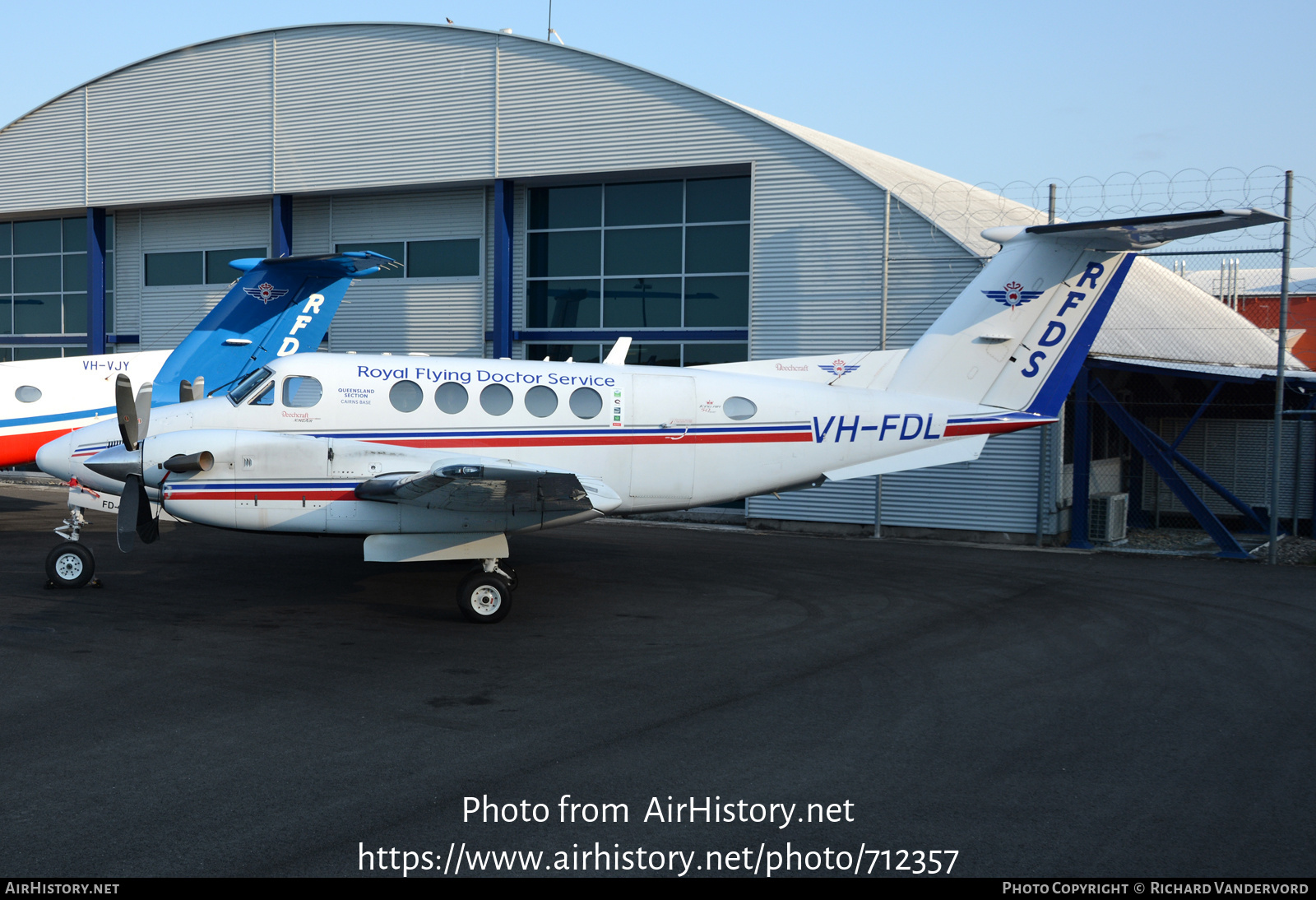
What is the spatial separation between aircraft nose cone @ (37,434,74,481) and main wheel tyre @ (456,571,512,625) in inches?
192

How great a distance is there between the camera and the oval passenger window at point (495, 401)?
1191 cm

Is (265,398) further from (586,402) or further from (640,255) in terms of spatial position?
(640,255)

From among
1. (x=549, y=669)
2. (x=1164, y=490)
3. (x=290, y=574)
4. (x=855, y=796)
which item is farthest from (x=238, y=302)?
(x=1164, y=490)

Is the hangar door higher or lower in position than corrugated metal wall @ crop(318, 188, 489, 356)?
lower

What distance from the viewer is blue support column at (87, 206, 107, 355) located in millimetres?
26000

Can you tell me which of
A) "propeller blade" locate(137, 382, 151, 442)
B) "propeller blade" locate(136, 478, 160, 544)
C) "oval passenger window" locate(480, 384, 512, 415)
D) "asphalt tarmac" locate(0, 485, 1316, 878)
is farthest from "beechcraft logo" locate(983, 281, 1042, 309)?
"propeller blade" locate(136, 478, 160, 544)

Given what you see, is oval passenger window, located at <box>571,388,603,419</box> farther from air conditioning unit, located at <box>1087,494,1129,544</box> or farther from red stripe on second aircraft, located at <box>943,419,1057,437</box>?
air conditioning unit, located at <box>1087,494,1129,544</box>

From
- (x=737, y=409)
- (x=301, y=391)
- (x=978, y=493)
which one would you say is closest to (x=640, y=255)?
(x=978, y=493)

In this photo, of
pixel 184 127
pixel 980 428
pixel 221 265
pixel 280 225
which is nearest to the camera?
pixel 980 428

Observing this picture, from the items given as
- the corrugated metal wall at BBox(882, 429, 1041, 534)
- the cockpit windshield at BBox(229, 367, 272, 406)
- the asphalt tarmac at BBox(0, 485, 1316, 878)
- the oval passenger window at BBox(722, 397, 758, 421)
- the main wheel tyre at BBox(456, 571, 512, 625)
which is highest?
the cockpit windshield at BBox(229, 367, 272, 406)

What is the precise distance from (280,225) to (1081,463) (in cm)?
1794

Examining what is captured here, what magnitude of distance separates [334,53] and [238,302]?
854 centimetres

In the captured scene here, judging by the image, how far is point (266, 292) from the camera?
17.3m

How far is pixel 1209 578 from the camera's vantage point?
14609 mm
